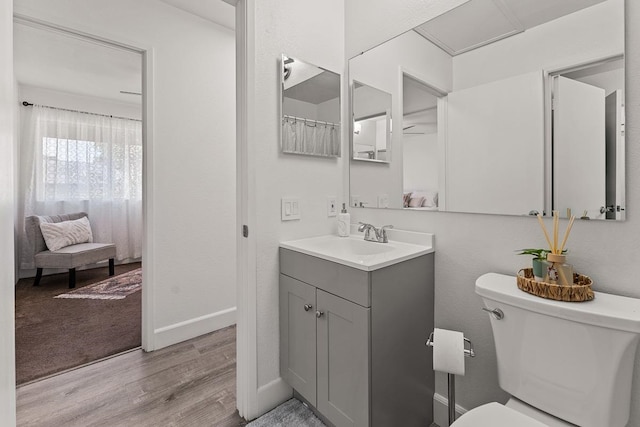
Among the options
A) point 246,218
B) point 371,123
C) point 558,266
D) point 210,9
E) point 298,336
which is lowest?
point 298,336

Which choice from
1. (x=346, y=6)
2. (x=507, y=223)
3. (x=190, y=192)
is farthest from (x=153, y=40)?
(x=507, y=223)

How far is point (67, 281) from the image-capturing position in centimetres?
381

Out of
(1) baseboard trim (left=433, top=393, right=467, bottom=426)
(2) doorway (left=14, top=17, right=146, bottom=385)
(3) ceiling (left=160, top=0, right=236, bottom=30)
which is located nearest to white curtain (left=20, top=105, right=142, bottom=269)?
(2) doorway (left=14, top=17, right=146, bottom=385)

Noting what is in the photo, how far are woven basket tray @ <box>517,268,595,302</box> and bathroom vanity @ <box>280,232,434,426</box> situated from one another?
1.41 feet

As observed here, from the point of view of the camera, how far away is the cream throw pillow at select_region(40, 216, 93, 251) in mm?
3652

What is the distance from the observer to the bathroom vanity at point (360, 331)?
113 centimetres

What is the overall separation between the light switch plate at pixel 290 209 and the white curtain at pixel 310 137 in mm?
268

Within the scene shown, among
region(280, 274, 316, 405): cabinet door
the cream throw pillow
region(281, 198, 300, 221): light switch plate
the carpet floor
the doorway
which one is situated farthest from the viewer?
the cream throw pillow

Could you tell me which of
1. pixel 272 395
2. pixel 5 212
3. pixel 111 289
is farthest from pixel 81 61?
pixel 272 395

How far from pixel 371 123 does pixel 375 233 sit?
640mm

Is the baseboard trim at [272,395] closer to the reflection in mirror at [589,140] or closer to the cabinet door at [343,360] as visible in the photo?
the cabinet door at [343,360]

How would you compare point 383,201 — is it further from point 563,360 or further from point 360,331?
point 563,360

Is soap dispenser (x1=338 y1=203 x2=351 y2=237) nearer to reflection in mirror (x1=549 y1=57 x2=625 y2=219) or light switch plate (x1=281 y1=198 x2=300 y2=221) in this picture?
light switch plate (x1=281 y1=198 x2=300 y2=221)

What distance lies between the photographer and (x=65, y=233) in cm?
384
